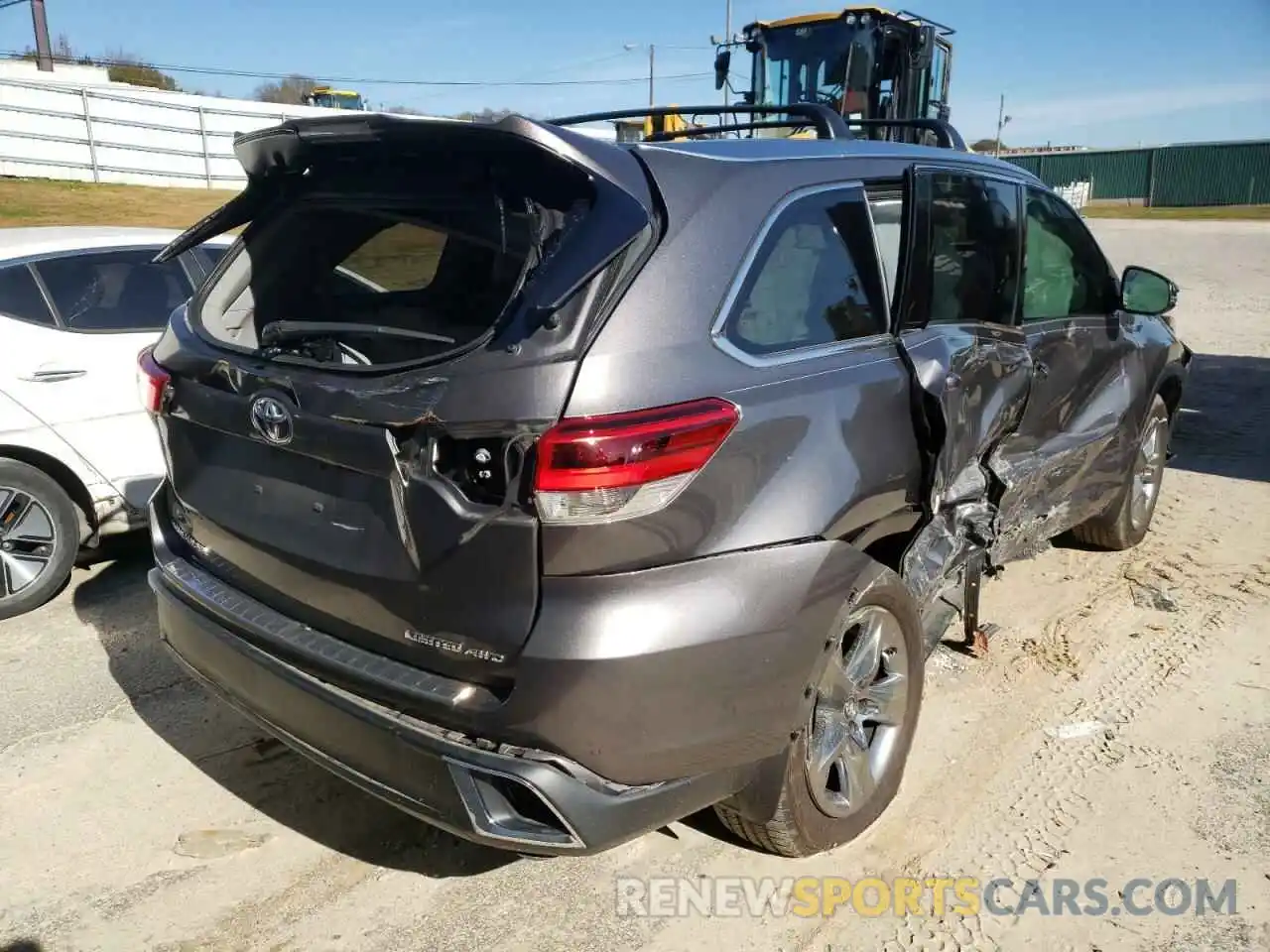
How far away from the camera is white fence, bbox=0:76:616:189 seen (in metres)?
23.5

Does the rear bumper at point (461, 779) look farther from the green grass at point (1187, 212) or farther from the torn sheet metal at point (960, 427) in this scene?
the green grass at point (1187, 212)

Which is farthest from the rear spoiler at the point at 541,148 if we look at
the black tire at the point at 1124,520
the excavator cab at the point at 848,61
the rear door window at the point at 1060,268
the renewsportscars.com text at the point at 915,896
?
the excavator cab at the point at 848,61

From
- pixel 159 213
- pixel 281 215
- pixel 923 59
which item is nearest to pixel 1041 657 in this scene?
pixel 281 215

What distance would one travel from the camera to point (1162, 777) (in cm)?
327

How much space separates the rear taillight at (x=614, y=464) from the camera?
2102 mm

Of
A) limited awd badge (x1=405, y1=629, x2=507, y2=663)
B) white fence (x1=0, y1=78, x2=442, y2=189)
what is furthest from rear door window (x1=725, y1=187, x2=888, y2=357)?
white fence (x1=0, y1=78, x2=442, y2=189)

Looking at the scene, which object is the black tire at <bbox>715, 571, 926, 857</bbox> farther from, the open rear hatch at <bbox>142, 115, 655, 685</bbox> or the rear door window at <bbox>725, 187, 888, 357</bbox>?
the open rear hatch at <bbox>142, 115, 655, 685</bbox>

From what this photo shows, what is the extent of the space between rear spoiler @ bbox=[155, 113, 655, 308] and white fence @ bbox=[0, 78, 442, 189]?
22.0 metres

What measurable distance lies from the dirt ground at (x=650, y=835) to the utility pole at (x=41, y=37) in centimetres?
4200

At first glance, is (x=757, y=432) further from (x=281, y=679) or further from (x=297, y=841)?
(x=297, y=841)

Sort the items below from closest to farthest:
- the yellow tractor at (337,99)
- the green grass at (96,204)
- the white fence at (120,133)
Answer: the green grass at (96,204) < the white fence at (120,133) < the yellow tractor at (337,99)

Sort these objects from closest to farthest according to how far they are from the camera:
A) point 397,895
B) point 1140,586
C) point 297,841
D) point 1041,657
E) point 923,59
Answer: point 397,895
point 297,841
point 1041,657
point 1140,586
point 923,59

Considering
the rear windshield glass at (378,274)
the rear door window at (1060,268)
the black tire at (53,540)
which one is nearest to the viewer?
the rear windshield glass at (378,274)

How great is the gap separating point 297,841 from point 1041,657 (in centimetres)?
291
